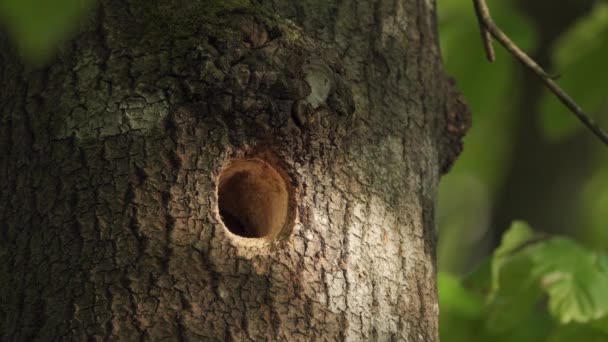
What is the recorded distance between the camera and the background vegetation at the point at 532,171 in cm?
276

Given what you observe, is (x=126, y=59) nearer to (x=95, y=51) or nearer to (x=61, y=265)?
(x=95, y=51)

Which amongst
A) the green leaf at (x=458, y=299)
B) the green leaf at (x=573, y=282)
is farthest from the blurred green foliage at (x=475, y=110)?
the green leaf at (x=573, y=282)

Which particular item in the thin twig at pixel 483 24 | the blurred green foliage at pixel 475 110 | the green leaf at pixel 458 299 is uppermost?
the blurred green foliage at pixel 475 110

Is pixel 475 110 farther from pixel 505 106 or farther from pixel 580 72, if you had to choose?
pixel 505 106

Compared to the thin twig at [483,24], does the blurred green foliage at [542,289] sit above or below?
below

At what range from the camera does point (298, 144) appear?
5.74 feet

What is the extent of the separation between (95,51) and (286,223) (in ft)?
1.71

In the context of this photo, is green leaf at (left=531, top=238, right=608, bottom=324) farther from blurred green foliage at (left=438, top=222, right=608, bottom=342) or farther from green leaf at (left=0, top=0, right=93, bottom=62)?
green leaf at (left=0, top=0, right=93, bottom=62)

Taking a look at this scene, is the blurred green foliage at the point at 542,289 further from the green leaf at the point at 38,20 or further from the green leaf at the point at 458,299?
the green leaf at the point at 38,20

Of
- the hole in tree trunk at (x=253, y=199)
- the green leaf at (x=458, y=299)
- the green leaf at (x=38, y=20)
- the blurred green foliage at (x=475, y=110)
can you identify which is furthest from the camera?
the blurred green foliage at (x=475, y=110)

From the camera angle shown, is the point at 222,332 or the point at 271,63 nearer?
the point at 222,332

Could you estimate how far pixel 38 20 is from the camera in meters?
0.97

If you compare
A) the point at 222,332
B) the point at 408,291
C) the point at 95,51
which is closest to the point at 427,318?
the point at 408,291

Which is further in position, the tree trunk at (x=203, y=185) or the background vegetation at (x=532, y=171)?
the background vegetation at (x=532, y=171)
